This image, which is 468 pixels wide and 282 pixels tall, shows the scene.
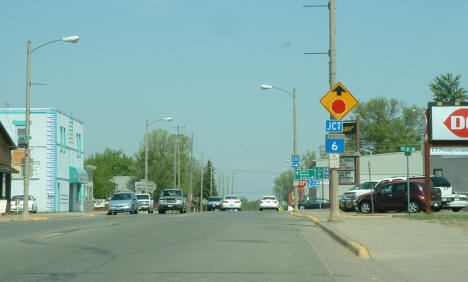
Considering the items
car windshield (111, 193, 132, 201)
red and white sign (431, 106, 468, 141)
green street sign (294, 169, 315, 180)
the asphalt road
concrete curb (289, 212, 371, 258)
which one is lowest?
the asphalt road

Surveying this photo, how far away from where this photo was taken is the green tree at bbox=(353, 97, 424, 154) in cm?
10844

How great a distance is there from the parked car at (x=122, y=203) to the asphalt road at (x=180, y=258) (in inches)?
1264

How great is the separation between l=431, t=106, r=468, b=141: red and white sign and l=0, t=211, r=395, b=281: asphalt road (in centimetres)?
1356

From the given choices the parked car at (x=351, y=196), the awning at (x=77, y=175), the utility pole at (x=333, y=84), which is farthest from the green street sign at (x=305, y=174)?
the awning at (x=77, y=175)

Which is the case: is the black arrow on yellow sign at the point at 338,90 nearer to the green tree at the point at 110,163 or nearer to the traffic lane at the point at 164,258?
the traffic lane at the point at 164,258

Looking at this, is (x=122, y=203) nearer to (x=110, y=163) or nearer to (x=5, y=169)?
(x=5, y=169)

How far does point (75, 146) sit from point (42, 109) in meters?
8.03

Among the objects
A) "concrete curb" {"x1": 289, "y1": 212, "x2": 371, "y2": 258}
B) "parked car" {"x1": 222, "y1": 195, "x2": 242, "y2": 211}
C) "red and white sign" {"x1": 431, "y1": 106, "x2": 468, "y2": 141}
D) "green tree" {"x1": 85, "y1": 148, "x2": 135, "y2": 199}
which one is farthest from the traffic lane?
"green tree" {"x1": 85, "y1": 148, "x2": 135, "y2": 199}

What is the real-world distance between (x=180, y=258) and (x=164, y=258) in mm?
279

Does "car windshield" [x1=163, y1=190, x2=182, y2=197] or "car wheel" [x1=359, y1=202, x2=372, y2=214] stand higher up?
"car windshield" [x1=163, y1=190, x2=182, y2=197]

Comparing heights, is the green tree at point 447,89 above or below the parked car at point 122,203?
above

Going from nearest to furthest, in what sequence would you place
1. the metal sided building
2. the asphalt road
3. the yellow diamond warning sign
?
the asphalt road → the yellow diamond warning sign → the metal sided building

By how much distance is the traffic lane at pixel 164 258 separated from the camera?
10430 mm

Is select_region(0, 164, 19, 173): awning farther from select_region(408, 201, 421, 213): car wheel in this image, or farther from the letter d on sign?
the letter d on sign
